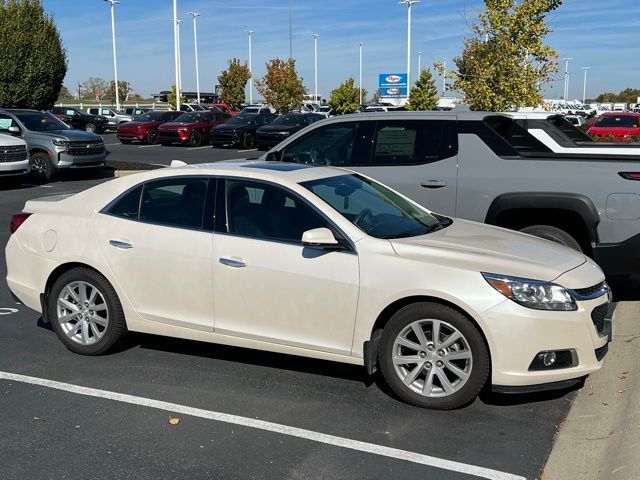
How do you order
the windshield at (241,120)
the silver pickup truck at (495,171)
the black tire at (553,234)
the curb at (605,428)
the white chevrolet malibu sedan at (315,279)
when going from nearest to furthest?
the curb at (605,428) < the white chevrolet malibu sedan at (315,279) < the silver pickup truck at (495,171) < the black tire at (553,234) < the windshield at (241,120)

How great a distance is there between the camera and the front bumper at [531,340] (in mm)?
4289

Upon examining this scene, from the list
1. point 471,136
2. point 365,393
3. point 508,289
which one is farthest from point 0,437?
point 471,136

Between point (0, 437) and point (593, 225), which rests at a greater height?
point (593, 225)

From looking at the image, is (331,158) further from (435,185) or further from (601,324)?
(601,324)

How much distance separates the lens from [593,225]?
6.50 metres

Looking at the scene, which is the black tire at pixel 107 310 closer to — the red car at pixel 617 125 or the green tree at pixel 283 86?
the red car at pixel 617 125

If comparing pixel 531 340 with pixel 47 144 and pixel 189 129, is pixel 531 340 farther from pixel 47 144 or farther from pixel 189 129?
pixel 189 129

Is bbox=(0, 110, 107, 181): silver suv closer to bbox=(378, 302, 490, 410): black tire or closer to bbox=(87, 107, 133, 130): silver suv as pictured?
bbox=(378, 302, 490, 410): black tire

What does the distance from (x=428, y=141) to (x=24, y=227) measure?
155 inches

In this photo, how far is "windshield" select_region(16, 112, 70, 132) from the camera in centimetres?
1841

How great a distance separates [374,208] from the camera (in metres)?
5.36

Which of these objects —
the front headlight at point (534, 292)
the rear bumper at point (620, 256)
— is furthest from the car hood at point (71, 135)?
the front headlight at point (534, 292)

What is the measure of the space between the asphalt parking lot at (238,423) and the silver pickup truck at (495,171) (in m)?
2.19

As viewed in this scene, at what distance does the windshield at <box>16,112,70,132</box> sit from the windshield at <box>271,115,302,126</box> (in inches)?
488
